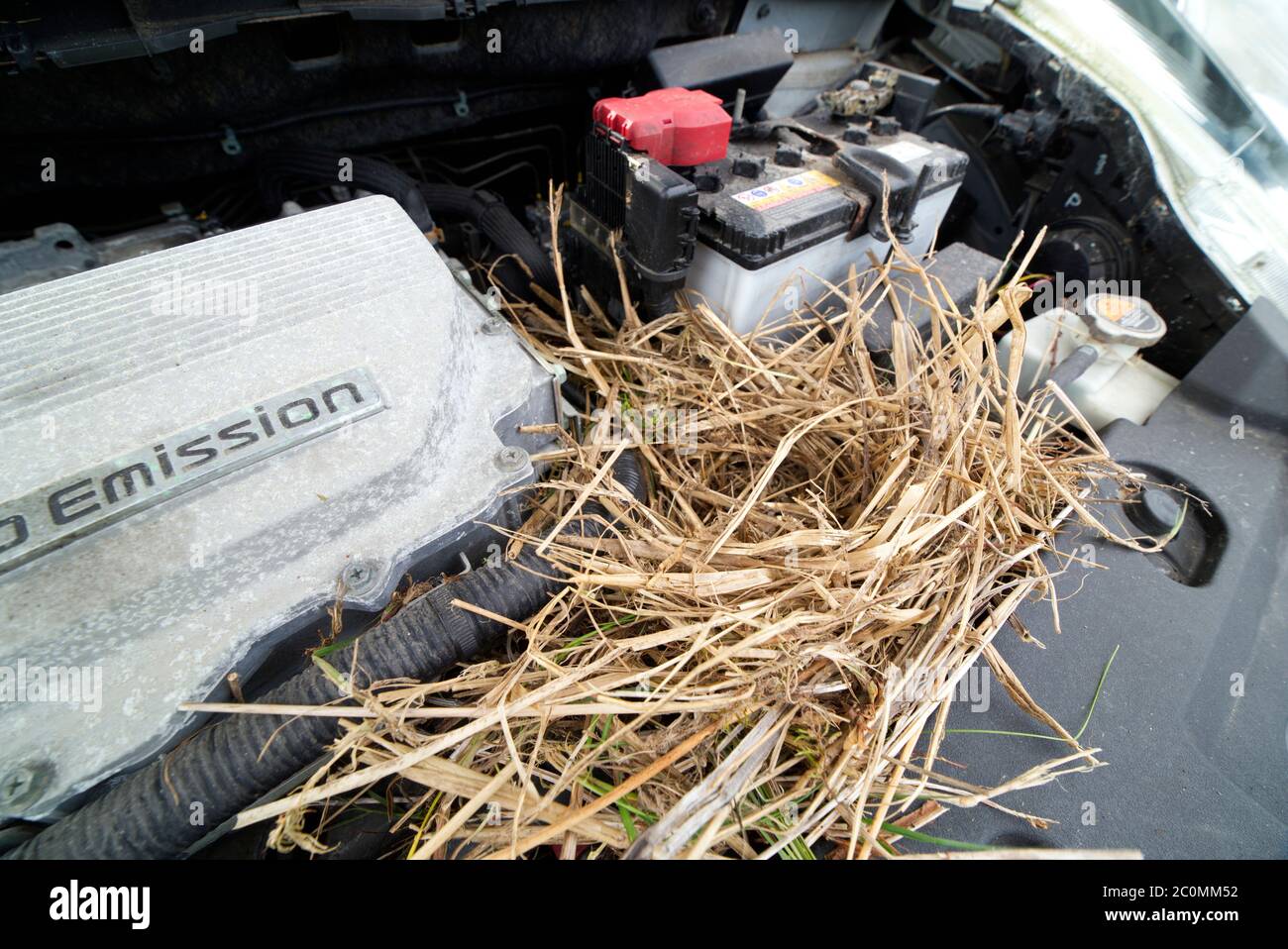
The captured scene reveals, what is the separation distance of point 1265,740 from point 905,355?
0.82 metres

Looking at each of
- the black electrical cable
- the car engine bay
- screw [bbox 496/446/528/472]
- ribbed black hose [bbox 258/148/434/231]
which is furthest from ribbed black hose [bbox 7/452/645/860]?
the black electrical cable

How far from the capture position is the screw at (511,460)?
0.97 metres

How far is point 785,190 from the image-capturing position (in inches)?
52.2

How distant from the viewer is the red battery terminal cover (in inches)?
46.8

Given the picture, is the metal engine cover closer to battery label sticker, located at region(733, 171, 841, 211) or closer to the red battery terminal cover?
the red battery terminal cover

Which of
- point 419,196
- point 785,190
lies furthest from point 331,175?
point 785,190

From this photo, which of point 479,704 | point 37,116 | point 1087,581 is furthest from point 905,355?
point 37,116

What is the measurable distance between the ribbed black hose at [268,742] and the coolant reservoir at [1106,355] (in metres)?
1.22

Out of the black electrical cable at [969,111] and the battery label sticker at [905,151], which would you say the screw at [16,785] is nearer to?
the battery label sticker at [905,151]

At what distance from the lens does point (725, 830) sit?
80 centimetres

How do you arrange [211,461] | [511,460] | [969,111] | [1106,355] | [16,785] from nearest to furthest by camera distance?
[16,785] < [211,461] < [511,460] < [1106,355] < [969,111]

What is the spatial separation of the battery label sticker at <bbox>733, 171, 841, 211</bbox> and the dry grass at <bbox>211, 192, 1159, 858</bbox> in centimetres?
29

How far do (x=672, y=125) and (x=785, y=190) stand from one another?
0.28 meters

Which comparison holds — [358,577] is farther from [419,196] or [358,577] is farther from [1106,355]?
[1106,355]
